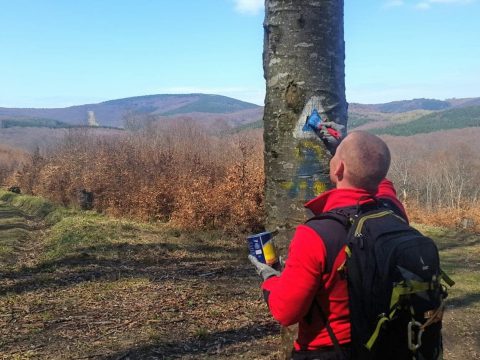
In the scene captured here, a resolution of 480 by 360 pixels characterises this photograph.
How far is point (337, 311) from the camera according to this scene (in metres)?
2.18

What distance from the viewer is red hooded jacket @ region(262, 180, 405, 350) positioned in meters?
2.07

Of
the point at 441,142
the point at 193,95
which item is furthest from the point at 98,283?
the point at 193,95

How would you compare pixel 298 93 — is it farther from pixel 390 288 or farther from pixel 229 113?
pixel 229 113

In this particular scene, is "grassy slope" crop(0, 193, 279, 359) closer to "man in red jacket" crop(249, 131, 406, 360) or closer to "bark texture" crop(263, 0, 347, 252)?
"bark texture" crop(263, 0, 347, 252)

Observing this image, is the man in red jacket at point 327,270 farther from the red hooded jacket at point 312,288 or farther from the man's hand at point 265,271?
the man's hand at point 265,271

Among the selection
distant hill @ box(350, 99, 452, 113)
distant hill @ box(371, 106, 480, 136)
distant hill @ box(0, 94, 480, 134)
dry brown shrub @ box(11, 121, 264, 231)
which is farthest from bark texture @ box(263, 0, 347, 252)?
distant hill @ box(350, 99, 452, 113)

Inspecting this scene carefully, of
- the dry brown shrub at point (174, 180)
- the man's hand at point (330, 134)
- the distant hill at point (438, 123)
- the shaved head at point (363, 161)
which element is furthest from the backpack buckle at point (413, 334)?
the distant hill at point (438, 123)

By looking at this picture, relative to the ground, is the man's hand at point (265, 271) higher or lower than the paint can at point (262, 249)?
lower

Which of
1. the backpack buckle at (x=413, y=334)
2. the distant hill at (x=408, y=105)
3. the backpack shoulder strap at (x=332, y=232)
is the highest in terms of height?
the distant hill at (x=408, y=105)

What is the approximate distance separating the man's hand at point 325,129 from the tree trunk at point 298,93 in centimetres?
4

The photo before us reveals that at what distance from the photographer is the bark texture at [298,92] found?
3.27 metres

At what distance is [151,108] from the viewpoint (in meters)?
147

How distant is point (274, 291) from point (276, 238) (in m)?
1.27

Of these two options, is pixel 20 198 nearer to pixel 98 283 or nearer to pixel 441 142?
pixel 98 283
